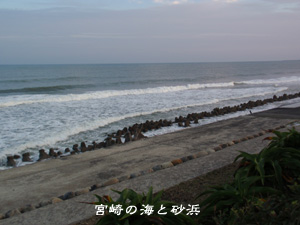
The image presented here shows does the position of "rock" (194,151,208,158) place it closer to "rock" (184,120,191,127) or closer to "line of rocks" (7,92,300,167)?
"line of rocks" (7,92,300,167)

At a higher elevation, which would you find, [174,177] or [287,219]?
[287,219]

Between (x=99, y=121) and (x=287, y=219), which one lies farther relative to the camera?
(x=99, y=121)

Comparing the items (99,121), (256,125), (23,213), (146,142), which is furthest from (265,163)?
(99,121)

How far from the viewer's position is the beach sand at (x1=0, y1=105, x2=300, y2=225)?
397cm

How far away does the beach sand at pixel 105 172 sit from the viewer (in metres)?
3.97

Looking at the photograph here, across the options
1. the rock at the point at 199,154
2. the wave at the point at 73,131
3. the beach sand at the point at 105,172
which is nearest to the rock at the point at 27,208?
the beach sand at the point at 105,172

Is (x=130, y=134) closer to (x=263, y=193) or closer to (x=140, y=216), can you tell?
(x=263, y=193)

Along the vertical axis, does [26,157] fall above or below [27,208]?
below

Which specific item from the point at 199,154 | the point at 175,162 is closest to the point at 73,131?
the point at 199,154

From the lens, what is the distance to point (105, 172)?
581cm

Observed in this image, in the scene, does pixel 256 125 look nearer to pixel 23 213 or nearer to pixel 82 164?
pixel 82 164

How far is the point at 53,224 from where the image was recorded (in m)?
3.53

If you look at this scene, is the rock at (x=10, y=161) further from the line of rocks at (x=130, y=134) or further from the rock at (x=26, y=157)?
the rock at (x=26, y=157)

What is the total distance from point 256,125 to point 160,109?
28.3ft
